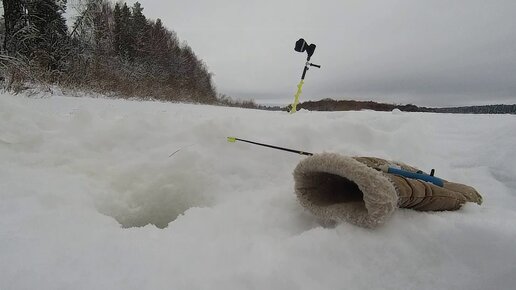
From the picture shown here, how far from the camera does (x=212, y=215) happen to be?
1616mm

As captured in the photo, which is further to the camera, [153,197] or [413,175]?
[153,197]

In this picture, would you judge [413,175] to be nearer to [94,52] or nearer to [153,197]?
[153,197]

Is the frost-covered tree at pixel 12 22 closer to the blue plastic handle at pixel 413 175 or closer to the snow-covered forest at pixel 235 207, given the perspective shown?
the snow-covered forest at pixel 235 207

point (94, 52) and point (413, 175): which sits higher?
point (94, 52)

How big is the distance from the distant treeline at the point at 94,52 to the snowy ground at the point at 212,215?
376 centimetres

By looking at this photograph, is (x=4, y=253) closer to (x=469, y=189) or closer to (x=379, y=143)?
(x=469, y=189)

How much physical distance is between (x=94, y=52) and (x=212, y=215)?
22.8 meters

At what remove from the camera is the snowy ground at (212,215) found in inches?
42.7

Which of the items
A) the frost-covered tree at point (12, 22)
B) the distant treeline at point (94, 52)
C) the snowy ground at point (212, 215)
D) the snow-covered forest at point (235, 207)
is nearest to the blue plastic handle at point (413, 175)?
the snow-covered forest at point (235, 207)

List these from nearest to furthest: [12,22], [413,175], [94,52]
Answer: [413,175]
[12,22]
[94,52]

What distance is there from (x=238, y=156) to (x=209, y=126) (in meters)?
0.42

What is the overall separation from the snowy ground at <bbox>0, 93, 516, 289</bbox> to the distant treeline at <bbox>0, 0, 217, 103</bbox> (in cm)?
376

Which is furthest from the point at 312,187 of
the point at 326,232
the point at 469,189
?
the point at 469,189

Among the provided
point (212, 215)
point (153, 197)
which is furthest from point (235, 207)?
point (153, 197)
